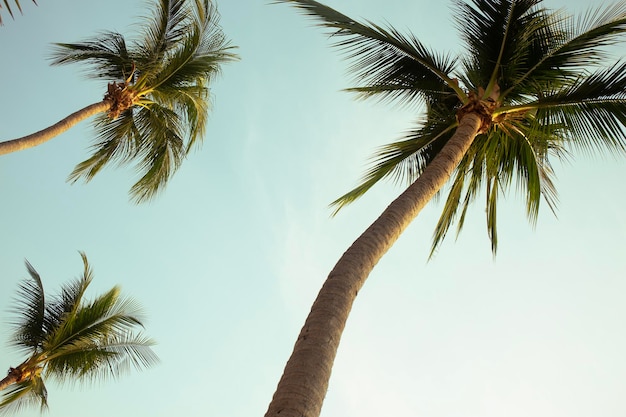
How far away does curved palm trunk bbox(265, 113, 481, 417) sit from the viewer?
290cm

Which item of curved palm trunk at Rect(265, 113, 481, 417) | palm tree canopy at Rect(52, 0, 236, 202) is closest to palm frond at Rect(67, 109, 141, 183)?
palm tree canopy at Rect(52, 0, 236, 202)

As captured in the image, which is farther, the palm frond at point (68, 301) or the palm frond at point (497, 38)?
the palm frond at point (68, 301)

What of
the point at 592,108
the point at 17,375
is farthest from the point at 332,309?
the point at 17,375

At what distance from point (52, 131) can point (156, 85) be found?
2327mm

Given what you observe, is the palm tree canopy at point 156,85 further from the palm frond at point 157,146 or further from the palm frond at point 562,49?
the palm frond at point 562,49

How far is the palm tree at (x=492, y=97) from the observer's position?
232 inches

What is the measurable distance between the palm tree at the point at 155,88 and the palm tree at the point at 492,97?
4.94m

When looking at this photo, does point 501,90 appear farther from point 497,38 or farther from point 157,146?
point 157,146

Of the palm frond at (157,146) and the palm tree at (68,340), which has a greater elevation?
the palm frond at (157,146)

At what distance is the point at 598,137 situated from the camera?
20.2 feet

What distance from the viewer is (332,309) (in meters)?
3.53

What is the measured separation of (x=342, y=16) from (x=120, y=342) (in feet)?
27.7

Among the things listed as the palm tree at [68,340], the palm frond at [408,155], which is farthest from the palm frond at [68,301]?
the palm frond at [408,155]

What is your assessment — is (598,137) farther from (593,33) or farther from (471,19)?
(471,19)
